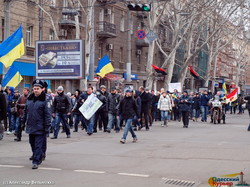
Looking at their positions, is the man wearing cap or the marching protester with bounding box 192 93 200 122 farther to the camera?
the marching protester with bounding box 192 93 200 122

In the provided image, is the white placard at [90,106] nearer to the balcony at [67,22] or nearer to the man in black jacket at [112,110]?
the man in black jacket at [112,110]

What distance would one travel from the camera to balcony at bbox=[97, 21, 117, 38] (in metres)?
39.6

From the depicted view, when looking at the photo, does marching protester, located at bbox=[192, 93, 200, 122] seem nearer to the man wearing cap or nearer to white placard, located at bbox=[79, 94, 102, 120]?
white placard, located at bbox=[79, 94, 102, 120]

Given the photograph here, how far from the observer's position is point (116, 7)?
43156mm

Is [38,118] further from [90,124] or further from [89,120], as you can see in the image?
[89,120]

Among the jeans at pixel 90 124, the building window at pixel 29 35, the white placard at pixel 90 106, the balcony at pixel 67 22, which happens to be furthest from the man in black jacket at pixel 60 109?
the balcony at pixel 67 22

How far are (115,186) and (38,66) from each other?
1529 centimetres

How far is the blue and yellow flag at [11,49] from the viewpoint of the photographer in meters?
20.0

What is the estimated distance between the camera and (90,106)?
61.1 ft

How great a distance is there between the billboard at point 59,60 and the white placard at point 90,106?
3.61 metres

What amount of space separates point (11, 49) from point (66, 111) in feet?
17.3

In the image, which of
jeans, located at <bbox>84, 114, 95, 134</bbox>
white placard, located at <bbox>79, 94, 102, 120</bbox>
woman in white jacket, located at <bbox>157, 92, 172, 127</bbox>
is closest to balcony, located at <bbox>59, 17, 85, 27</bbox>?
woman in white jacket, located at <bbox>157, 92, 172, 127</bbox>

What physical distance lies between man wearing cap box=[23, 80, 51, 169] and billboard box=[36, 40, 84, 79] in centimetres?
1202

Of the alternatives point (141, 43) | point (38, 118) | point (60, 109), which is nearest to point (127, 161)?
point (38, 118)
